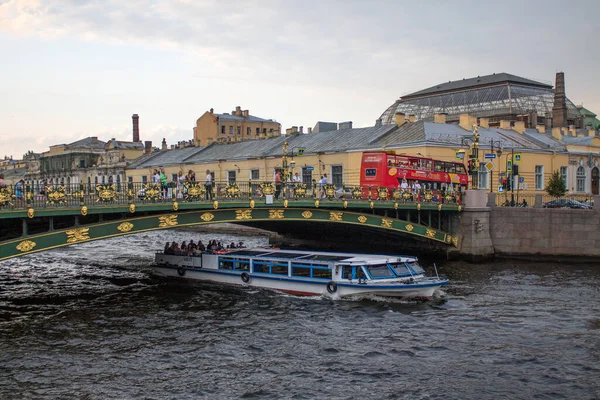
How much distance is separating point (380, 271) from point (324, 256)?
3605 millimetres

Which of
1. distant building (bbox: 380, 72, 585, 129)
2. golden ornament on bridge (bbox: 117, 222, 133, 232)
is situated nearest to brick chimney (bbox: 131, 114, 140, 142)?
distant building (bbox: 380, 72, 585, 129)

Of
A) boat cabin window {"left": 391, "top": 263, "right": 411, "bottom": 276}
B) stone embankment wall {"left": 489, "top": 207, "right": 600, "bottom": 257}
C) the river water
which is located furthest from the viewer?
stone embankment wall {"left": 489, "top": 207, "right": 600, "bottom": 257}

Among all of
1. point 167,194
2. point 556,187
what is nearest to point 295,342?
point 167,194

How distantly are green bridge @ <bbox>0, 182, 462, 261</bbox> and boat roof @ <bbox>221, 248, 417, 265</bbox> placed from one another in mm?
1897

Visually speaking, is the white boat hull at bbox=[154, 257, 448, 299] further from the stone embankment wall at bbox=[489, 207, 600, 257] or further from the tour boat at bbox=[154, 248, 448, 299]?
the stone embankment wall at bbox=[489, 207, 600, 257]

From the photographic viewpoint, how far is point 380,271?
29.4 metres

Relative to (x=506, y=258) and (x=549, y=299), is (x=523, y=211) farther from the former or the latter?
(x=549, y=299)

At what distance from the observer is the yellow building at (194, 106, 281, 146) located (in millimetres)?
103188

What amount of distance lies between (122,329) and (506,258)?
25486 millimetres

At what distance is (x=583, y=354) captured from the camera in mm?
20703

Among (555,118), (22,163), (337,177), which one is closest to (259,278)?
(337,177)

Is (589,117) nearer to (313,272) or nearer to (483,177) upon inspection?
(483,177)

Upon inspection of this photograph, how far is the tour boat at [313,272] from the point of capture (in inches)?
1133

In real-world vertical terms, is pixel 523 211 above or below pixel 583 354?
above
